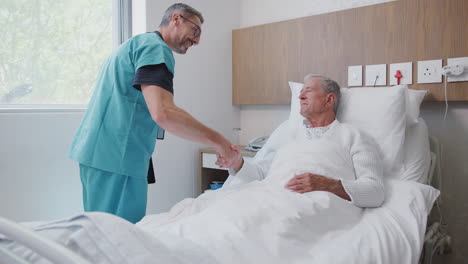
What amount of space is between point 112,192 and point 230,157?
45 cm

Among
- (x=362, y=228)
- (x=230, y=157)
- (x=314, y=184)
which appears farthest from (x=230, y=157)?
(x=362, y=228)

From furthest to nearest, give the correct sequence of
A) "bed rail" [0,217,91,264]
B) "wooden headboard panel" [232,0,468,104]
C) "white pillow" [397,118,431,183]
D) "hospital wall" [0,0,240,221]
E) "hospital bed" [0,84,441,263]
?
"wooden headboard panel" [232,0,468,104] → "hospital wall" [0,0,240,221] → "white pillow" [397,118,431,183] → "hospital bed" [0,84,441,263] → "bed rail" [0,217,91,264]

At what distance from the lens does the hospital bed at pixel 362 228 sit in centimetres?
66

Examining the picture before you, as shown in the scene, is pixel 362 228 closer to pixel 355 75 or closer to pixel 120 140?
pixel 120 140

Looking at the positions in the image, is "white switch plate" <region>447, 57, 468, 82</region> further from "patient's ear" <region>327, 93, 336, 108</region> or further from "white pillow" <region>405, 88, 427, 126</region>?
"patient's ear" <region>327, 93, 336, 108</region>

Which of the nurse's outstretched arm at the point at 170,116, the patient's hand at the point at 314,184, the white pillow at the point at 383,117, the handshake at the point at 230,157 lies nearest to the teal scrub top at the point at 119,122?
the nurse's outstretched arm at the point at 170,116

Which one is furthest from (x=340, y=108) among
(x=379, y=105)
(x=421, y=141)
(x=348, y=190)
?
(x=348, y=190)

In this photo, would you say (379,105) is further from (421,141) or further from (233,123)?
(233,123)

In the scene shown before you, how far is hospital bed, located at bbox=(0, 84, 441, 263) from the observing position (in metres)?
0.66

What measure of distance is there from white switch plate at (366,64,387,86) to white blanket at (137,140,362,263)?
0.84 meters

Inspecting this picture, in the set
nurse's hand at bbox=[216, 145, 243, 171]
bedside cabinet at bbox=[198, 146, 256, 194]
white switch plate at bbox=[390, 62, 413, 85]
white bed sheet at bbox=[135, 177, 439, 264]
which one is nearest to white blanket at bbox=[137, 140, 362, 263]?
white bed sheet at bbox=[135, 177, 439, 264]

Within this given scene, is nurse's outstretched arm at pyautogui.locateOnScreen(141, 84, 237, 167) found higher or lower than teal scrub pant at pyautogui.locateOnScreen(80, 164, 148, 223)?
higher

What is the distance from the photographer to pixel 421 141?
1.80m

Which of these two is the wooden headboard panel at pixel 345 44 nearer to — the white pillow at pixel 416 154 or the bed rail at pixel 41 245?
the white pillow at pixel 416 154
